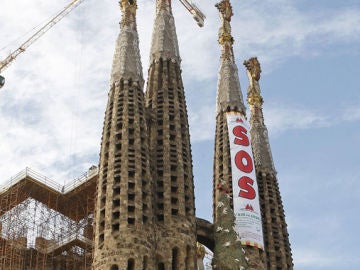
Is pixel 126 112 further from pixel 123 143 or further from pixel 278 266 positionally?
pixel 278 266

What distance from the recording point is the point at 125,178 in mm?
57031

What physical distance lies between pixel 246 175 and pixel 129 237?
19.2m

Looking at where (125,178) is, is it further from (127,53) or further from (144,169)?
(127,53)

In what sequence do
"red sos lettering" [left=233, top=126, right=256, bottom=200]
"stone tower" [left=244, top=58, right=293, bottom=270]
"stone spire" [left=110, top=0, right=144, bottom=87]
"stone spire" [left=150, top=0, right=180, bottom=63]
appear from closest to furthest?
"stone spire" [left=110, top=0, right=144, bottom=87]
"red sos lettering" [left=233, top=126, right=256, bottom=200]
"stone spire" [left=150, top=0, right=180, bottom=63]
"stone tower" [left=244, top=58, right=293, bottom=270]

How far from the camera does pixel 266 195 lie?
2955 inches

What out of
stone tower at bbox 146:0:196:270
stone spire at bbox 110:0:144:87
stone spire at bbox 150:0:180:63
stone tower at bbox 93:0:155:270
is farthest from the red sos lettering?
stone spire at bbox 110:0:144:87

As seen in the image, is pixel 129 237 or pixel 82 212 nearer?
pixel 129 237

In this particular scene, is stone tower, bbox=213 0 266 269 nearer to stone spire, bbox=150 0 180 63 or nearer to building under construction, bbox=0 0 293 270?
building under construction, bbox=0 0 293 270

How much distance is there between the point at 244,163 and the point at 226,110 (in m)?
7.81

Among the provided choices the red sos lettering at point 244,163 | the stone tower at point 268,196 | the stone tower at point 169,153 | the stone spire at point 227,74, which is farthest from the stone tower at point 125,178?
the stone tower at point 268,196

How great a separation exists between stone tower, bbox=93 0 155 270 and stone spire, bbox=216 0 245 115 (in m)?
14.1

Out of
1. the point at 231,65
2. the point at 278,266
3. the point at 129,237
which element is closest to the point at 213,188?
the point at 278,266

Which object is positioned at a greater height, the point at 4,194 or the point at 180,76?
the point at 180,76

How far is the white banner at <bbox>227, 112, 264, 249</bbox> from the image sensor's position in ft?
218
